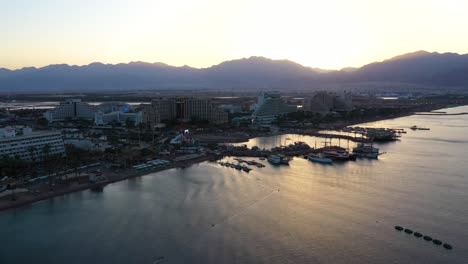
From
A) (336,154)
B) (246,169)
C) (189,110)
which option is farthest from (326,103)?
(246,169)

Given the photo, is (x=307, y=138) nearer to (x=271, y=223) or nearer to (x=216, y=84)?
(x=271, y=223)

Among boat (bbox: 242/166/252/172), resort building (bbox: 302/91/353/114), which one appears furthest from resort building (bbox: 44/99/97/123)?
boat (bbox: 242/166/252/172)

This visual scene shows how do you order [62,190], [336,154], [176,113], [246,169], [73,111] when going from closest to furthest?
[62,190]
[246,169]
[336,154]
[176,113]
[73,111]

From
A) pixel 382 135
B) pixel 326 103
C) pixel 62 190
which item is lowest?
pixel 62 190

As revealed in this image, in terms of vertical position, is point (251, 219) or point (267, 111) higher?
point (267, 111)

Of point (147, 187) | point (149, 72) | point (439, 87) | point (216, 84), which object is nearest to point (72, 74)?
point (149, 72)

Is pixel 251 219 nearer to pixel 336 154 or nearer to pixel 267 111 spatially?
pixel 336 154

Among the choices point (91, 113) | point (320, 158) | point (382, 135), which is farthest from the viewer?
point (91, 113)
